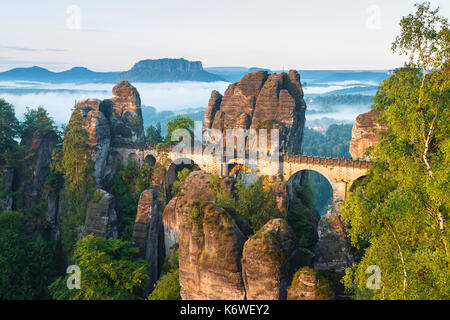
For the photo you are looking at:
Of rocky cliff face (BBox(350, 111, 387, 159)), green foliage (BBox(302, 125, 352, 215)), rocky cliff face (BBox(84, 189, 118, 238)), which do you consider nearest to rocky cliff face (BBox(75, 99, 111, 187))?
rocky cliff face (BBox(84, 189, 118, 238))

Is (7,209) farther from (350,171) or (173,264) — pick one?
(350,171)

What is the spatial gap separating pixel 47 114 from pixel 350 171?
34.5 meters

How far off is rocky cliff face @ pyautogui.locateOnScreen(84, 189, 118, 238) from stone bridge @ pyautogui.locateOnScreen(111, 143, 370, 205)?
1527 centimetres

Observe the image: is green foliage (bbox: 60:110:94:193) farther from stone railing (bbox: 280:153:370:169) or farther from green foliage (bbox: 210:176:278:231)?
stone railing (bbox: 280:153:370:169)

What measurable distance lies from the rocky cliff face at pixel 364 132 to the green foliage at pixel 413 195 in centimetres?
2444

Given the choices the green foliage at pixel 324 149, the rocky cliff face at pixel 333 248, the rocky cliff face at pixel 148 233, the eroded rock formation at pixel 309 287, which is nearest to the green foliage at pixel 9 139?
the rocky cliff face at pixel 148 233

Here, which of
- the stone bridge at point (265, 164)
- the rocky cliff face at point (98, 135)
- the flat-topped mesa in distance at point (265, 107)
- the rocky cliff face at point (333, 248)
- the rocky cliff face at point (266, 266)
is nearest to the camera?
the rocky cliff face at point (266, 266)

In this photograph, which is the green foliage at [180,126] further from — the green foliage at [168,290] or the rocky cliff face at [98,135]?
the green foliage at [168,290]

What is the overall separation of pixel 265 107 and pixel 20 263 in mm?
30408

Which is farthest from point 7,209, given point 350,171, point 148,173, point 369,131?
Answer: point 369,131

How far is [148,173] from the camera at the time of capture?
4775cm

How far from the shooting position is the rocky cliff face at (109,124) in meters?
45.2

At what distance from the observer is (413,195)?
14383 millimetres

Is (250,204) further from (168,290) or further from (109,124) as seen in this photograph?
(109,124)
